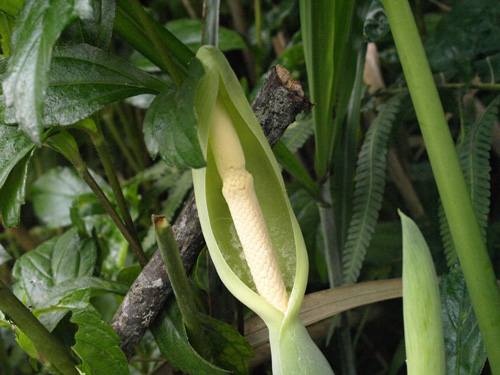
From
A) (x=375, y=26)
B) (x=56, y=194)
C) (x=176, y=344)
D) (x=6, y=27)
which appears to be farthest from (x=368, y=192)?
(x=56, y=194)

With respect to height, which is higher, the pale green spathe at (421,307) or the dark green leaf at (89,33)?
the dark green leaf at (89,33)

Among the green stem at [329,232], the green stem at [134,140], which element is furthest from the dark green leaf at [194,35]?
the green stem at [329,232]

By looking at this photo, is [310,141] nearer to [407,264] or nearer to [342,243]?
[342,243]

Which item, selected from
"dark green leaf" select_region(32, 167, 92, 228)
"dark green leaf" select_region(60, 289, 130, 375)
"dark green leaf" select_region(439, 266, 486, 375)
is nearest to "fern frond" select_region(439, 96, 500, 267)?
"dark green leaf" select_region(439, 266, 486, 375)

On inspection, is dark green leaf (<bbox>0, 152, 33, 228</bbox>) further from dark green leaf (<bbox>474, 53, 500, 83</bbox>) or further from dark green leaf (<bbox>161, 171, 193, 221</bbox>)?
dark green leaf (<bbox>474, 53, 500, 83</bbox>)

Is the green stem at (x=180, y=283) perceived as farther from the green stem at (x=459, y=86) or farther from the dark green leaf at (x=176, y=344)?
the green stem at (x=459, y=86)

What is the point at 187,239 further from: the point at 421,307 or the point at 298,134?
the point at 298,134
